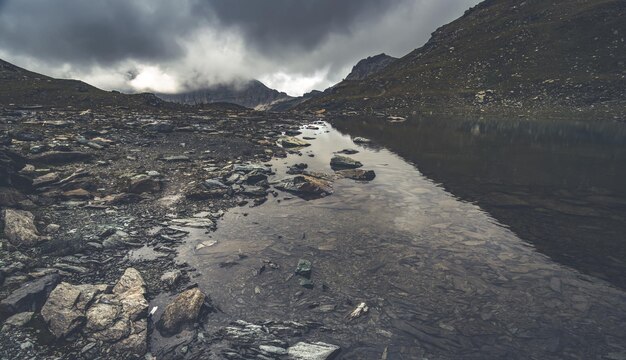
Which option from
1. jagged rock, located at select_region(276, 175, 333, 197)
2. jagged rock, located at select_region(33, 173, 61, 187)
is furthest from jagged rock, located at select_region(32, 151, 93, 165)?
jagged rock, located at select_region(276, 175, 333, 197)

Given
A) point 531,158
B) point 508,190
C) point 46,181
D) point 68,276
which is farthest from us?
point 531,158

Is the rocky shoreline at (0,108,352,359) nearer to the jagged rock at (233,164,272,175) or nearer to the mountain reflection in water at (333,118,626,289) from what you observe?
the jagged rock at (233,164,272,175)

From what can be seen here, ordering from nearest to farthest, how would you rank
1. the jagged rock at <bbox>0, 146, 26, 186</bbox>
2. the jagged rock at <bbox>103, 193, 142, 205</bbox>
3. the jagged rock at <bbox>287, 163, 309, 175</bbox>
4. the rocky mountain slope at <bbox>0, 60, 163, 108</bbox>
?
the jagged rock at <bbox>0, 146, 26, 186</bbox> → the jagged rock at <bbox>103, 193, 142, 205</bbox> → the jagged rock at <bbox>287, 163, 309, 175</bbox> → the rocky mountain slope at <bbox>0, 60, 163, 108</bbox>

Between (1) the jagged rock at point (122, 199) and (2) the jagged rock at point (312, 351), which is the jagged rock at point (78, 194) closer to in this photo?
(1) the jagged rock at point (122, 199)

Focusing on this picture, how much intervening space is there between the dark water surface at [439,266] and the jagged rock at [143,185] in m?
5.61

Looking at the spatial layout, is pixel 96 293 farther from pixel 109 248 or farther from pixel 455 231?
pixel 455 231

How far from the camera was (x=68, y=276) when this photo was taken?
31.2 feet

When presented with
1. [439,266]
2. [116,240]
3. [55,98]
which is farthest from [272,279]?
[55,98]

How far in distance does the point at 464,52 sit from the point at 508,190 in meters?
166

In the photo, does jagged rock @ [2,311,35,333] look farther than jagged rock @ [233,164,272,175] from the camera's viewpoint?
No

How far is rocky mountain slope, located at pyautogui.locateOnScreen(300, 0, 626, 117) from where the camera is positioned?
9881 centimetres

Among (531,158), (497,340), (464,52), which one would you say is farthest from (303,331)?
(464,52)

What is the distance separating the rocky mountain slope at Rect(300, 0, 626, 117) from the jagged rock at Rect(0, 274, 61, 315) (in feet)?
363

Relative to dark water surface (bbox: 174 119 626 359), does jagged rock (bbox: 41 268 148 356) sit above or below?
above
